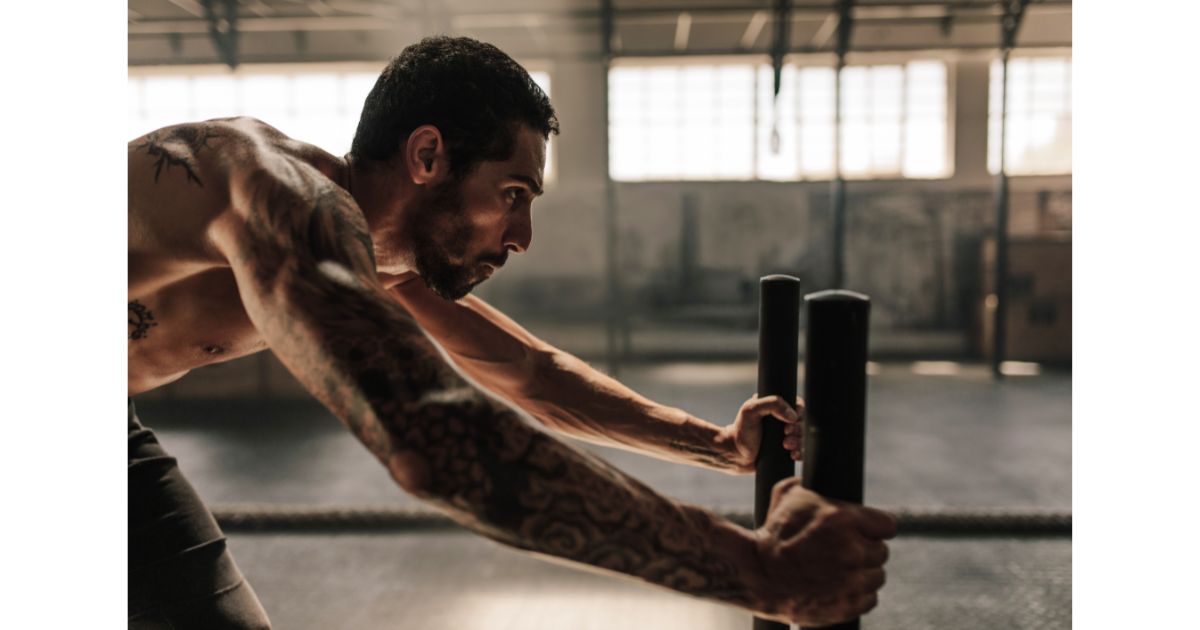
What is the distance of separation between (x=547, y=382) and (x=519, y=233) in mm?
338

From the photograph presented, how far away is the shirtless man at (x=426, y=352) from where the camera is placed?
24.7 inches

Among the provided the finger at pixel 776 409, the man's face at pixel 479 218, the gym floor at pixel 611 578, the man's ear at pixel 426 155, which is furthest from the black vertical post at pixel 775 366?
the gym floor at pixel 611 578

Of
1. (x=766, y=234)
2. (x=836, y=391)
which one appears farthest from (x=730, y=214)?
(x=836, y=391)

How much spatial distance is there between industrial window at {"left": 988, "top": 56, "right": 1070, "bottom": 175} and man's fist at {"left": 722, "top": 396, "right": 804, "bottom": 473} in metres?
7.28

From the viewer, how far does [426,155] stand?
1.00 metres

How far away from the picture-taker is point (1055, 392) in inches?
212

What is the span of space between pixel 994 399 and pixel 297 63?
5675 millimetres

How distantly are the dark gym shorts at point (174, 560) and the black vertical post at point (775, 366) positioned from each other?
0.81m

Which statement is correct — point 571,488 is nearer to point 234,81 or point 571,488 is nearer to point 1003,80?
point 234,81

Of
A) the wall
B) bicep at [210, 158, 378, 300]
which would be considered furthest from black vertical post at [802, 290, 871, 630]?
the wall

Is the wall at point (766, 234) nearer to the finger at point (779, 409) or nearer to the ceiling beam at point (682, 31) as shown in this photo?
the ceiling beam at point (682, 31)

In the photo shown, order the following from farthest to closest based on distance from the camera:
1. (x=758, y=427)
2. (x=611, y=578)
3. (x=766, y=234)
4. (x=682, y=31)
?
(x=682, y=31), (x=766, y=234), (x=611, y=578), (x=758, y=427)

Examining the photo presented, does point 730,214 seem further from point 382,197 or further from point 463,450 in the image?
point 463,450
